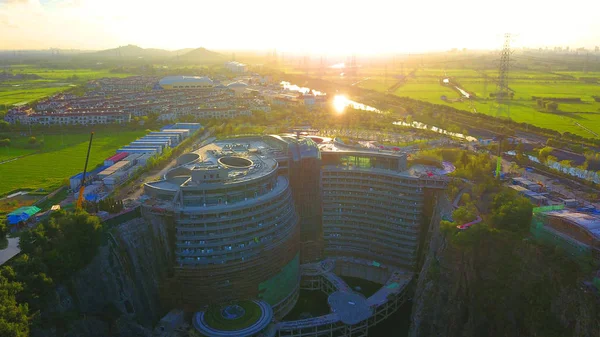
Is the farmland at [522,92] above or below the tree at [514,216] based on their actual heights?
above

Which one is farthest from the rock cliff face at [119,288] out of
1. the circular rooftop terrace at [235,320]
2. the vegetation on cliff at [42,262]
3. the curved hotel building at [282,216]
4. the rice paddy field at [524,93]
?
the rice paddy field at [524,93]

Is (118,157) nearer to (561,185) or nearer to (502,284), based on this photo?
(502,284)

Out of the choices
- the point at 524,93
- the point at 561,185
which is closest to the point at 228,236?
the point at 561,185

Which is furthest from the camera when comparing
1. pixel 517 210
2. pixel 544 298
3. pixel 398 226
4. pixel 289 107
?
pixel 289 107

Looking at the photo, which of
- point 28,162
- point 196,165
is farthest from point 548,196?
point 28,162

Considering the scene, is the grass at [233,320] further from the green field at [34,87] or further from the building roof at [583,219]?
the green field at [34,87]

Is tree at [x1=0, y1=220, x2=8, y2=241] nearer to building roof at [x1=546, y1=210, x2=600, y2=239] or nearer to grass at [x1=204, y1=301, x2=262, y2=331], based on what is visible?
grass at [x1=204, y1=301, x2=262, y2=331]

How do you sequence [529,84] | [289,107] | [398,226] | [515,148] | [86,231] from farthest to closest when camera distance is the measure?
[529,84], [289,107], [515,148], [398,226], [86,231]

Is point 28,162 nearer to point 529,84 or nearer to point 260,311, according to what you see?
point 260,311
